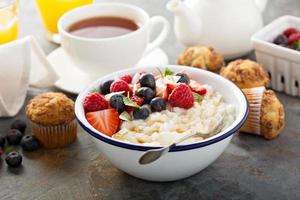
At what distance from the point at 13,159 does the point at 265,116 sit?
670 mm

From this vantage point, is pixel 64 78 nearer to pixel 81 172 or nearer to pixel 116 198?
pixel 81 172

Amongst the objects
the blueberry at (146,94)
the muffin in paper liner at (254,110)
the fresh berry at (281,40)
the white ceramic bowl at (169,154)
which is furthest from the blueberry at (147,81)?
the fresh berry at (281,40)

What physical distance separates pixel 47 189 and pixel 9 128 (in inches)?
12.3

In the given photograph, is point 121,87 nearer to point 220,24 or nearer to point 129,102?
point 129,102

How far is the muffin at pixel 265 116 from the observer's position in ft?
5.05

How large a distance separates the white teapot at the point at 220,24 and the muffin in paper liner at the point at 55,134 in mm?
535

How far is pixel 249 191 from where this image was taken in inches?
54.0

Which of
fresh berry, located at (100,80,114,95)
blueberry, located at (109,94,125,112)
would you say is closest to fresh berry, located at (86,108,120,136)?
blueberry, located at (109,94,125,112)

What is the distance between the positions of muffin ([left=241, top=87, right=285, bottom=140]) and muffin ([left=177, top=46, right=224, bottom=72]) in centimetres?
26

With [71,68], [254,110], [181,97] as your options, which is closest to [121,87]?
[181,97]

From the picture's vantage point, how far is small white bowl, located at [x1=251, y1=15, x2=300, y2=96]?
67.5 inches

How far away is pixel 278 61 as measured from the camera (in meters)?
1.75

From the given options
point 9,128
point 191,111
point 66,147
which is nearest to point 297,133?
point 191,111

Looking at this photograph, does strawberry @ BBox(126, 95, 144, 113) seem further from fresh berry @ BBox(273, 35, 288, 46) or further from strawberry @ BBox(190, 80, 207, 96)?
fresh berry @ BBox(273, 35, 288, 46)
